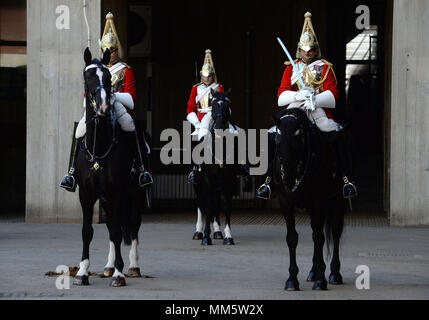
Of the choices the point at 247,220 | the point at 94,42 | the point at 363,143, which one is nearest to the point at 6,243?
the point at 94,42

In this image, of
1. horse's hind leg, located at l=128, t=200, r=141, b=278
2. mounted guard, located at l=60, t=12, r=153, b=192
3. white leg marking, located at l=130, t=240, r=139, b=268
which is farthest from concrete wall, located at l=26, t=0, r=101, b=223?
white leg marking, located at l=130, t=240, r=139, b=268

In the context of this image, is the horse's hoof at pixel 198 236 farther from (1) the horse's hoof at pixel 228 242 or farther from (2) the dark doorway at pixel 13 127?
(2) the dark doorway at pixel 13 127

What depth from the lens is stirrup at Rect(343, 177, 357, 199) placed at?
11.3 meters

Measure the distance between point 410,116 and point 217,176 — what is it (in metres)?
4.40

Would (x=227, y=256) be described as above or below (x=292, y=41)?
below

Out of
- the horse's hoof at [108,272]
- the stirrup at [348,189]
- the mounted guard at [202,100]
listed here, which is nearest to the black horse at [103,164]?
the horse's hoof at [108,272]

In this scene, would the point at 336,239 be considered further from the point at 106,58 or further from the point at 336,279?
the point at 106,58

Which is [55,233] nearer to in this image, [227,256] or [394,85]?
[227,256]

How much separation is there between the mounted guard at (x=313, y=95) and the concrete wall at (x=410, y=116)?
22.0ft

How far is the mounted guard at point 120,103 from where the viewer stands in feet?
37.8

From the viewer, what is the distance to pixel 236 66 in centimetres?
2359

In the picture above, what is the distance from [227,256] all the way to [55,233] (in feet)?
13.6

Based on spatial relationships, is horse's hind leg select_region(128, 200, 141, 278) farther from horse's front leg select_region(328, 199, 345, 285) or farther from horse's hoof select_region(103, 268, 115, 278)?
horse's front leg select_region(328, 199, 345, 285)
